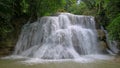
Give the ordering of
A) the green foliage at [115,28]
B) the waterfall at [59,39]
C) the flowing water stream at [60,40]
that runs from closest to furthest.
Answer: the green foliage at [115,28]
the flowing water stream at [60,40]
the waterfall at [59,39]

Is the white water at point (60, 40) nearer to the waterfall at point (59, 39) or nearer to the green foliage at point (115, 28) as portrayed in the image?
the waterfall at point (59, 39)

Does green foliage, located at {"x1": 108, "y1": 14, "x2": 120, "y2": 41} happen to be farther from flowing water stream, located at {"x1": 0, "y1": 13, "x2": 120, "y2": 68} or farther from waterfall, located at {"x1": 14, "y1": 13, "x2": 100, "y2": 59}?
waterfall, located at {"x1": 14, "y1": 13, "x2": 100, "y2": 59}

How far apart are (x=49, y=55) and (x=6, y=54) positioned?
3843 millimetres

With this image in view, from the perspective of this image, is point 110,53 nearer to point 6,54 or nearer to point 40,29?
point 40,29

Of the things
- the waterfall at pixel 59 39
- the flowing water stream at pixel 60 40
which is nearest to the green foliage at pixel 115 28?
the flowing water stream at pixel 60 40

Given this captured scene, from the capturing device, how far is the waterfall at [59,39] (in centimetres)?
1614

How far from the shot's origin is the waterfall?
16.1 metres

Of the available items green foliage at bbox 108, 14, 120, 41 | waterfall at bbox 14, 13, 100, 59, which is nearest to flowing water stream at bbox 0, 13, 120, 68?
waterfall at bbox 14, 13, 100, 59

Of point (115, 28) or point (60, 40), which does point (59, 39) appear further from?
point (115, 28)

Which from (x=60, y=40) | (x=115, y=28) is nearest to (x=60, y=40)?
(x=60, y=40)

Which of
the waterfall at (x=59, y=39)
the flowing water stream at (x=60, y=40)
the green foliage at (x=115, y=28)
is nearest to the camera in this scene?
the green foliage at (x=115, y=28)

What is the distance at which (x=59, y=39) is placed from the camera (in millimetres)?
17156

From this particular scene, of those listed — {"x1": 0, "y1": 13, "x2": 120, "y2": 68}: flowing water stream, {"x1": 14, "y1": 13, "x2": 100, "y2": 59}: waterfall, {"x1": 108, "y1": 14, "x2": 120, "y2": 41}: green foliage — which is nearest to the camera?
{"x1": 108, "y1": 14, "x2": 120, "y2": 41}: green foliage

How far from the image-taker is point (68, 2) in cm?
3819
